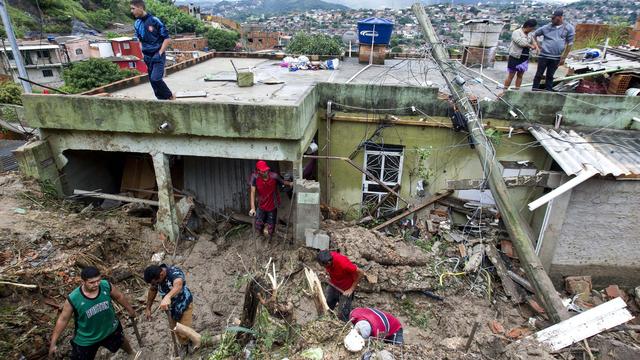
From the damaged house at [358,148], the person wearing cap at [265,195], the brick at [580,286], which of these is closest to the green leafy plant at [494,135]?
the damaged house at [358,148]

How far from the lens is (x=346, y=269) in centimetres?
553

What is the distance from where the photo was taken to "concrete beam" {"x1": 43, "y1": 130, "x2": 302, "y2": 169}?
7480 mm

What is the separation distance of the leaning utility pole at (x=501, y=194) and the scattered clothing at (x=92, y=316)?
704 centimetres

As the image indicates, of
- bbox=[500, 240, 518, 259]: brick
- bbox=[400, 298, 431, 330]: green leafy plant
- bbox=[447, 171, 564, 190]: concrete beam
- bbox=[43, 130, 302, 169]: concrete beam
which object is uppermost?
bbox=[43, 130, 302, 169]: concrete beam

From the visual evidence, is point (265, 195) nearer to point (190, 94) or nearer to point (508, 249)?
point (190, 94)

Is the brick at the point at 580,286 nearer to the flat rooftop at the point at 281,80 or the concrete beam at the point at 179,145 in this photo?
the flat rooftop at the point at 281,80

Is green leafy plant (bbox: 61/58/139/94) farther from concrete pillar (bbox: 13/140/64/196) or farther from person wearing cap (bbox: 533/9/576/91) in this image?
person wearing cap (bbox: 533/9/576/91)

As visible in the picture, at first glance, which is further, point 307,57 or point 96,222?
point 307,57

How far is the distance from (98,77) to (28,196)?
24.6 m

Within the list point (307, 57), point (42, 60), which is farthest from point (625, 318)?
point (42, 60)

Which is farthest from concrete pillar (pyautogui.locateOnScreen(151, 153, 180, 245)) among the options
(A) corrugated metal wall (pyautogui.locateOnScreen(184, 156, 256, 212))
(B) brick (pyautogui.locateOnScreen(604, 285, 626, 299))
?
(B) brick (pyautogui.locateOnScreen(604, 285, 626, 299))

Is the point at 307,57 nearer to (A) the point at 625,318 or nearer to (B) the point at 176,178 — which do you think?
(B) the point at 176,178

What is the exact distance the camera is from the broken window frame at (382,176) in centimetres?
983

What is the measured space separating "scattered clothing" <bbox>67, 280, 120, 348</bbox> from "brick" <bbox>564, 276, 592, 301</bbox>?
8.69 metres
